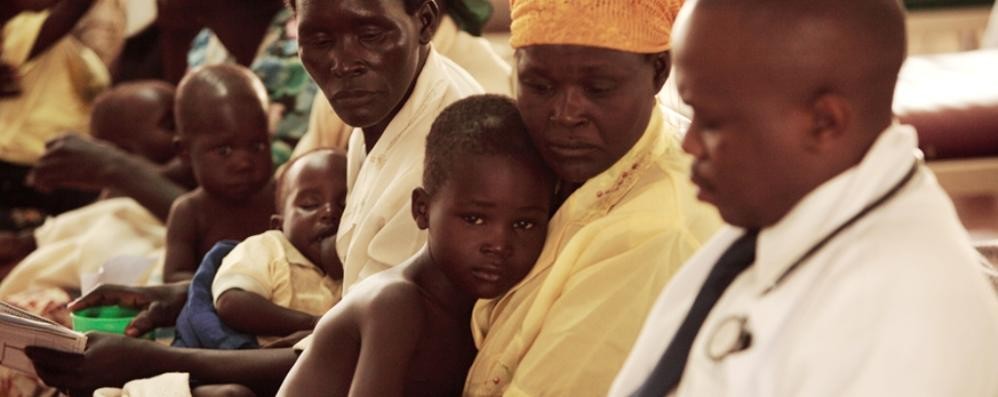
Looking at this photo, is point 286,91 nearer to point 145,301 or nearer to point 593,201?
point 145,301

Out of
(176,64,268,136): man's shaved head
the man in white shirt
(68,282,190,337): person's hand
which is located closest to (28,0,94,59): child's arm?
(176,64,268,136): man's shaved head

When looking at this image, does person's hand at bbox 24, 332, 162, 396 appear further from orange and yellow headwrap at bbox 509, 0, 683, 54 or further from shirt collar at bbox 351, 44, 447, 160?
orange and yellow headwrap at bbox 509, 0, 683, 54

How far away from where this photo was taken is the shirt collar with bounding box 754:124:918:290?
1.44m

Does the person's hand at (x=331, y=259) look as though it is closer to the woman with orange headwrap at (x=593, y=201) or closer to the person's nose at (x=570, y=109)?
the woman with orange headwrap at (x=593, y=201)

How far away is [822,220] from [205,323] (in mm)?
1703

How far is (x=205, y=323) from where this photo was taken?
289cm

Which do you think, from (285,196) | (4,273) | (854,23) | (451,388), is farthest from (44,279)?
(854,23)

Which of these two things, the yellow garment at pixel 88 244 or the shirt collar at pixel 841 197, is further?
the yellow garment at pixel 88 244

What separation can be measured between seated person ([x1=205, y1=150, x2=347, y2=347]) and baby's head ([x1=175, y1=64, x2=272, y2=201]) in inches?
16.3

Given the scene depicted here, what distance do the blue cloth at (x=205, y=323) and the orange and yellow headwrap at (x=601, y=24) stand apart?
1047 millimetres

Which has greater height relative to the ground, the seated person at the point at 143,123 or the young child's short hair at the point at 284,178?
the young child's short hair at the point at 284,178

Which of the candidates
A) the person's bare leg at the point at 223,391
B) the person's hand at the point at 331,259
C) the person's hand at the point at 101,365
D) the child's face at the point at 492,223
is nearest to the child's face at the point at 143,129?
the person's hand at the point at 331,259

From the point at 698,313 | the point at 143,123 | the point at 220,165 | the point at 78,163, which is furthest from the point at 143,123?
the point at 698,313

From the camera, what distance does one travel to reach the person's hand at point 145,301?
3.07 m
